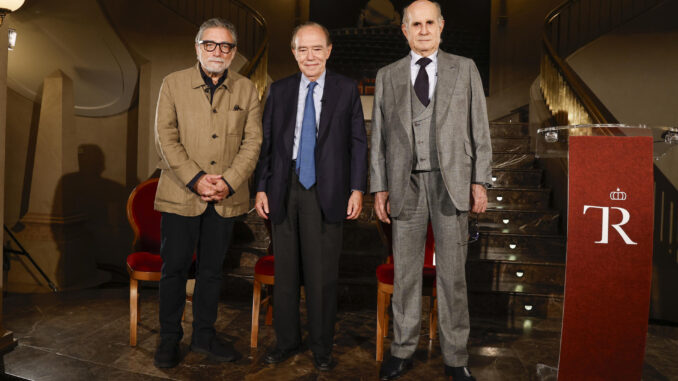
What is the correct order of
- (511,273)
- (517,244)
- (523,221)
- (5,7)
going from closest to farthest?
(5,7), (511,273), (517,244), (523,221)

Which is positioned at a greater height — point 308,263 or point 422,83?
point 422,83

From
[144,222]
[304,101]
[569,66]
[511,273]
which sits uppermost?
[569,66]

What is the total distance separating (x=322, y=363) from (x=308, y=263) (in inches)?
19.5

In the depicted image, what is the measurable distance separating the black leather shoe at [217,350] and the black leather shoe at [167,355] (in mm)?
121

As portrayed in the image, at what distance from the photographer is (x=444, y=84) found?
219 centimetres

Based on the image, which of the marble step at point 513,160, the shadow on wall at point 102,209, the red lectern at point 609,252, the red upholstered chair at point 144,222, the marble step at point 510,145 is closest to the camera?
the red lectern at point 609,252

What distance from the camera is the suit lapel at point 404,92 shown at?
7.24 feet

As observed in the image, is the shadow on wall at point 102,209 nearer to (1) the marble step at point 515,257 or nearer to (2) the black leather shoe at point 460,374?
(1) the marble step at point 515,257

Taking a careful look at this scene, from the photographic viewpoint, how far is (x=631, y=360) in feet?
6.28

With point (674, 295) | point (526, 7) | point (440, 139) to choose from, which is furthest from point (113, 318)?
point (526, 7)

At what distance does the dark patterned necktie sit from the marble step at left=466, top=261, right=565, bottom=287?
1766mm

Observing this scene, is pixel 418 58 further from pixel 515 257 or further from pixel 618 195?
pixel 515 257

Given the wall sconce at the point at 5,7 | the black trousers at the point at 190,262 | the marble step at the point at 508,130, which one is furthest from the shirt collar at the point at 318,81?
the marble step at the point at 508,130

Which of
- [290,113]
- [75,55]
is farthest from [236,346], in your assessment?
[75,55]
